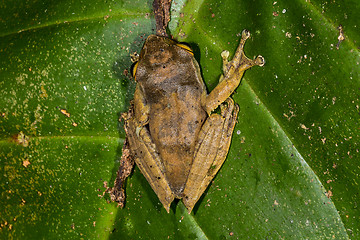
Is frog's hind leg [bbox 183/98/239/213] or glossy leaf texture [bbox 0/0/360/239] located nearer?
glossy leaf texture [bbox 0/0/360/239]

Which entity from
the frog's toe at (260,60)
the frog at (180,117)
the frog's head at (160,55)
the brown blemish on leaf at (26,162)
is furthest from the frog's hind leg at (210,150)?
the brown blemish on leaf at (26,162)

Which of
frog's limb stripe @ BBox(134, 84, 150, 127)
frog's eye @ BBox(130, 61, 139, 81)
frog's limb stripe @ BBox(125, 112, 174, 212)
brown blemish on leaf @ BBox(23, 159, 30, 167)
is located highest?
frog's eye @ BBox(130, 61, 139, 81)

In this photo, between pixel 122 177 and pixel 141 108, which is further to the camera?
pixel 122 177

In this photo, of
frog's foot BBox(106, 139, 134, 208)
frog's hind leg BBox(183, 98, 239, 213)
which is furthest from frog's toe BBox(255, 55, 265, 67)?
frog's foot BBox(106, 139, 134, 208)

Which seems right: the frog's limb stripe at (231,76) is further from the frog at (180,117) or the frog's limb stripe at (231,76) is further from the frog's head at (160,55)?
the frog's head at (160,55)

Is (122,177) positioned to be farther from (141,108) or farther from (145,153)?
(141,108)

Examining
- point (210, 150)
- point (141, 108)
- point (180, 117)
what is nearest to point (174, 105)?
point (180, 117)

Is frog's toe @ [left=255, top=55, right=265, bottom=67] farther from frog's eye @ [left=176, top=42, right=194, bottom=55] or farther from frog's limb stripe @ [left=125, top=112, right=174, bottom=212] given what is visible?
A: frog's limb stripe @ [left=125, top=112, right=174, bottom=212]
